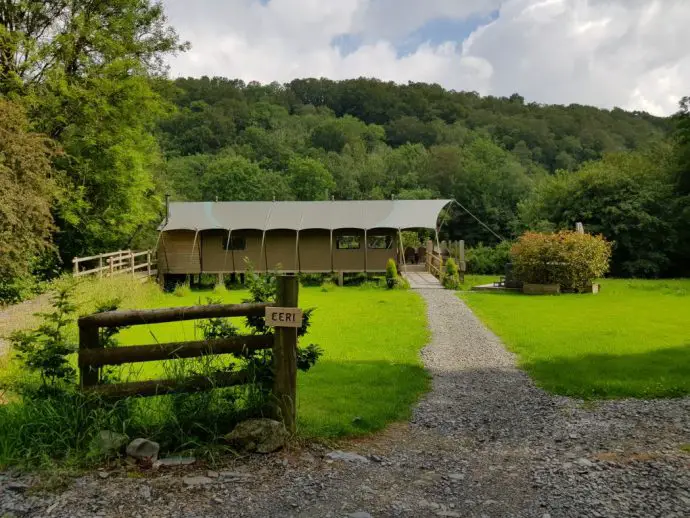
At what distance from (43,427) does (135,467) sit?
95cm

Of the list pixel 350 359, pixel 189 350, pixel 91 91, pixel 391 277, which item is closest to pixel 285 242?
pixel 391 277

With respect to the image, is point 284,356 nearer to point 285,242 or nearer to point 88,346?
point 88,346

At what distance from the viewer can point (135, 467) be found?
4387 mm

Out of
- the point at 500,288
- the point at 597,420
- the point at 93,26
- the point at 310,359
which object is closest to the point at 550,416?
Result: the point at 597,420

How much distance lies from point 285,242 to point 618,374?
2207 centimetres

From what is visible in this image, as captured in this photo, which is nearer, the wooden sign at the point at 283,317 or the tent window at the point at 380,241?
the wooden sign at the point at 283,317

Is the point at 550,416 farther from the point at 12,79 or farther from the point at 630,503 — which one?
the point at 12,79

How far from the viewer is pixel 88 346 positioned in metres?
4.87

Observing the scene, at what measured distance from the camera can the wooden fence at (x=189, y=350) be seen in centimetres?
481

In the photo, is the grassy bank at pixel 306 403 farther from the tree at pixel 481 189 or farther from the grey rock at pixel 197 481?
the tree at pixel 481 189

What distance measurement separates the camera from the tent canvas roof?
89.8ft

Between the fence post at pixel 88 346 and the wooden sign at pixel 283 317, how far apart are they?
1.51 meters

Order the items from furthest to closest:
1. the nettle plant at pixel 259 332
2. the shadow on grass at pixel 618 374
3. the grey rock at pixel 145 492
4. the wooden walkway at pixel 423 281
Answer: the wooden walkway at pixel 423 281
the shadow on grass at pixel 618 374
the nettle plant at pixel 259 332
the grey rock at pixel 145 492

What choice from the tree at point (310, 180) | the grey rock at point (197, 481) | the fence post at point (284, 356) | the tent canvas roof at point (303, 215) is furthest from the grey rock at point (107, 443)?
→ the tree at point (310, 180)
